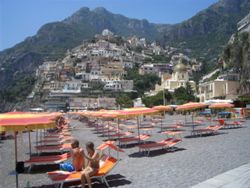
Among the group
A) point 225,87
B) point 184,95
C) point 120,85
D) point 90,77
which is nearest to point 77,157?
point 225,87

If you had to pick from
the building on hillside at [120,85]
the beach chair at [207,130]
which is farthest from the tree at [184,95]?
the building on hillside at [120,85]

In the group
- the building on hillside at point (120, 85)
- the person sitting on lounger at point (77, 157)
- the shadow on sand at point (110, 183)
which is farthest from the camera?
the building on hillside at point (120, 85)

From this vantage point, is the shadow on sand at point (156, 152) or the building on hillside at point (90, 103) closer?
the shadow on sand at point (156, 152)

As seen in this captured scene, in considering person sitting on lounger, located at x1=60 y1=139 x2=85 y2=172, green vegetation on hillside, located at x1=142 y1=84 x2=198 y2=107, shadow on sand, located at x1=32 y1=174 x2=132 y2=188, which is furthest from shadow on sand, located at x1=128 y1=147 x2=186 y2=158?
green vegetation on hillside, located at x1=142 y1=84 x2=198 y2=107

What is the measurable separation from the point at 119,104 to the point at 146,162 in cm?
10512

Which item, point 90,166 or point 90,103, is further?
point 90,103

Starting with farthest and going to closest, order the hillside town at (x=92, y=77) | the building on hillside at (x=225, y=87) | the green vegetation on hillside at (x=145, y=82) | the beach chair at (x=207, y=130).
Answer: the green vegetation on hillside at (x=145, y=82) → the hillside town at (x=92, y=77) → the building on hillside at (x=225, y=87) → the beach chair at (x=207, y=130)

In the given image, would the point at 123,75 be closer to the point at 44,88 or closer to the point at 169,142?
the point at 44,88

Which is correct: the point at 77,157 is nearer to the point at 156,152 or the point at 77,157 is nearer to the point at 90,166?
the point at 90,166

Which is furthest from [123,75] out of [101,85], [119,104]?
[119,104]

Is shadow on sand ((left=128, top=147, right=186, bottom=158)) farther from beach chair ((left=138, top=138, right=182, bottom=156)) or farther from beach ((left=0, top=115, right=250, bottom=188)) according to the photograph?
beach chair ((left=138, top=138, right=182, bottom=156))

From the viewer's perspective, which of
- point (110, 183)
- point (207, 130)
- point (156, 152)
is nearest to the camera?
point (110, 183)

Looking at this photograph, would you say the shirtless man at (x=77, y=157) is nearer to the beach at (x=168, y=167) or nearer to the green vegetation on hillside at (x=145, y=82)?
the beach at (x=168, y=167)

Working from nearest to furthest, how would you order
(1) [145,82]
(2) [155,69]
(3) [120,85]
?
(3) [120,85] → (1) [145,82] → (2) [155,69]
